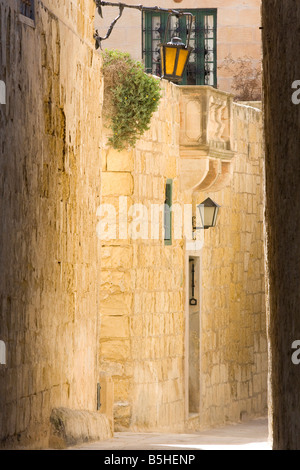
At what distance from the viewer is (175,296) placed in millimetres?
14930

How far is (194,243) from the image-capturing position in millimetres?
15555

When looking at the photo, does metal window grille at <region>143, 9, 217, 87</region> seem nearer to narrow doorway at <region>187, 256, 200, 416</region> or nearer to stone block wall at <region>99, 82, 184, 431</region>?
stone block wall at <region>99, 82, 184, 431</region>

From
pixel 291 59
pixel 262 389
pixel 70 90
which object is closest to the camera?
pixel 291 59

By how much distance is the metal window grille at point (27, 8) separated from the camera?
8.35m

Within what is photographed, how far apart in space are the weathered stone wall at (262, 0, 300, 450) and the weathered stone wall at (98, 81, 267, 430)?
Result: 5518mm

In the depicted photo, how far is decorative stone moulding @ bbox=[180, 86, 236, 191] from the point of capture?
15.0m

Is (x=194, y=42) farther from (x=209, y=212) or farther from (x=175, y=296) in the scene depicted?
(x=175, y=296)

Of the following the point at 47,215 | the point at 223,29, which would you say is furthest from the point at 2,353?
the point at 223,29

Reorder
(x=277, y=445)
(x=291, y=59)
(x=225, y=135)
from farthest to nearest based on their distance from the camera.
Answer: (x=225, y=135), (x=277, y=445), (x=291, y=59)

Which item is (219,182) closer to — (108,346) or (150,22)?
(108,346)

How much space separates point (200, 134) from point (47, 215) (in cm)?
611

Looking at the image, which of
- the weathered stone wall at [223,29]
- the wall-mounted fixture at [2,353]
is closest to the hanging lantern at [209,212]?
the weathered stone wall at [223,29]

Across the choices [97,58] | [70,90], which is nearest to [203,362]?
[97,58]

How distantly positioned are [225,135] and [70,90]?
571 cm
